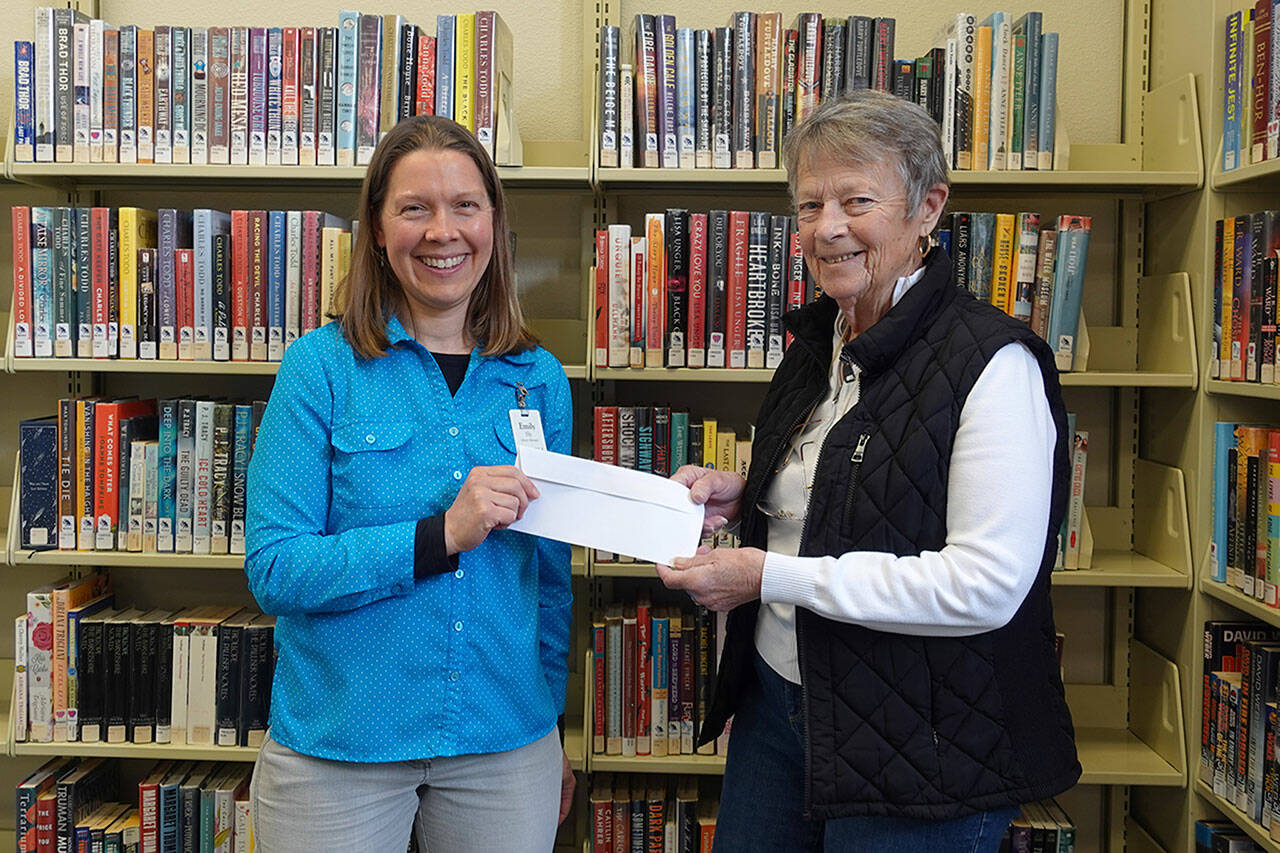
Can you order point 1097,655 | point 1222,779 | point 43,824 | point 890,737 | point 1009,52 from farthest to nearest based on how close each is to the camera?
point 1097,655 → point 43,824 → point 1009,52 → point 1222,779 → point 890,737

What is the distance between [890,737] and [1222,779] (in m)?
1.29

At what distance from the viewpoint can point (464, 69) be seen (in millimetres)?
2406

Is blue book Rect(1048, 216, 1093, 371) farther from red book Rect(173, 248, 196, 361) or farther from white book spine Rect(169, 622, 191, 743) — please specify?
white book spine Rect(169, 622, 191, 743)

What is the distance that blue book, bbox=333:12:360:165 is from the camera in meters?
2.39

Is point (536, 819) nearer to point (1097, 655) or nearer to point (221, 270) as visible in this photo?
point (221, 270)

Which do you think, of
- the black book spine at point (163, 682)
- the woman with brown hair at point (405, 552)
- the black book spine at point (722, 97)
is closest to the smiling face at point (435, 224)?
the woman with brown hair at point (405, 552)

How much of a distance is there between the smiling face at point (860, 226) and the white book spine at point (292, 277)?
4.48ft

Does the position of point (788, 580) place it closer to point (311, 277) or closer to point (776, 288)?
point (776, 288)

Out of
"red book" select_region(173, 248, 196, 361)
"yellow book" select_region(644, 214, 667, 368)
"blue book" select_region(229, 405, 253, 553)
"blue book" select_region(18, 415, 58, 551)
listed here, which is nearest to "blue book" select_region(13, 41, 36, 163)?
"red book" select_region(173, 248, 196, 361)

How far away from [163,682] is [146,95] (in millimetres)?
1380

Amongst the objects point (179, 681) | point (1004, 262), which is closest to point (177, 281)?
point (179, 681)

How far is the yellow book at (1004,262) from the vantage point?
2.39 metres

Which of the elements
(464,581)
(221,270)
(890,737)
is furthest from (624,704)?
(221,270)

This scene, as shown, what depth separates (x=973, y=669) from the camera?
54.4 inches
